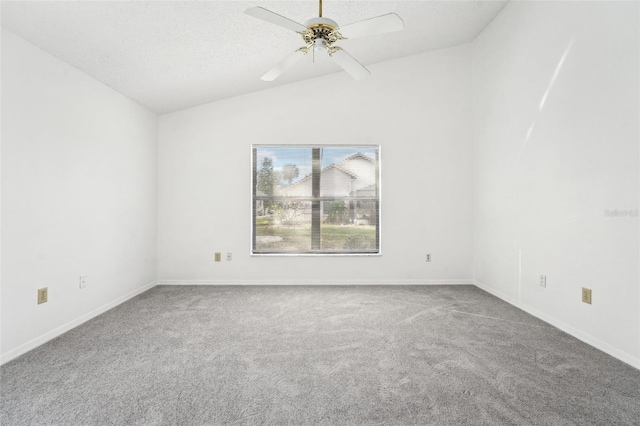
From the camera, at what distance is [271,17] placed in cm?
176

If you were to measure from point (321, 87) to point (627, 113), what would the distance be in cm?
304

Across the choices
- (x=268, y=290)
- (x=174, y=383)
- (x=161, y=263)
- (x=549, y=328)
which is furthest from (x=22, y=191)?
(x=549, y=328)

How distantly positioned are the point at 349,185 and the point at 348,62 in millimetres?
2112

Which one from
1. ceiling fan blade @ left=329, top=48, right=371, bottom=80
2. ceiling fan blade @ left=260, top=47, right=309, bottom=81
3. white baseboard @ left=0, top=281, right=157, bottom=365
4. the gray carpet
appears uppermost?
ceiling fan blade @ left=260, top=47, right=309, bottom=81

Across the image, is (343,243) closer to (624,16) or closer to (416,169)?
(416,169)

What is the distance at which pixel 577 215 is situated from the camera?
2436mm

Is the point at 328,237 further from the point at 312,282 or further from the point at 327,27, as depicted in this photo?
the point at 327,27

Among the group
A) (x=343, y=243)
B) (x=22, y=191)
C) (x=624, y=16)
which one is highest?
(x=624, y=16)

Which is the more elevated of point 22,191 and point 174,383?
point 22,191

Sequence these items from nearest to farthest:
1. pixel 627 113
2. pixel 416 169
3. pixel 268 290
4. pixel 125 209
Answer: pixel 627 113
pixel 125 209
pixel 268 290
pixel 416 169

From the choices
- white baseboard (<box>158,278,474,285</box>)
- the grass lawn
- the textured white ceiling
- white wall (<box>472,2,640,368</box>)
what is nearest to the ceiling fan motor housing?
the textured white ceiling

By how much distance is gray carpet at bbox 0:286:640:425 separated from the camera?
148cm

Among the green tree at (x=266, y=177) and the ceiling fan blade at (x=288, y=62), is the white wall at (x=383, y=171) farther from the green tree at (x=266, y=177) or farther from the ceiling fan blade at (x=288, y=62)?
the ceiling fan blade at (x=288, y=62)

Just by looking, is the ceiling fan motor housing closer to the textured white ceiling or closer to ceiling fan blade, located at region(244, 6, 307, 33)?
ceiling fan blade, located at region(244, 6, 307, 33)
